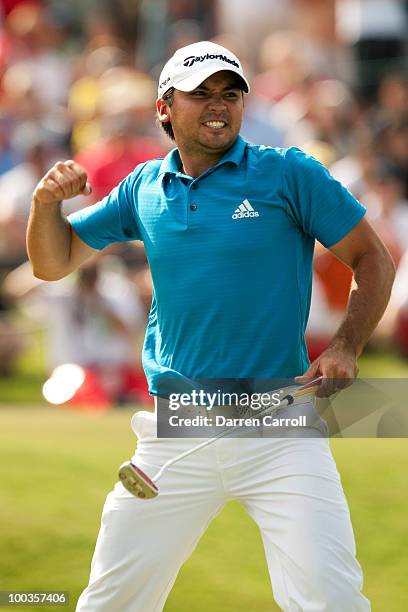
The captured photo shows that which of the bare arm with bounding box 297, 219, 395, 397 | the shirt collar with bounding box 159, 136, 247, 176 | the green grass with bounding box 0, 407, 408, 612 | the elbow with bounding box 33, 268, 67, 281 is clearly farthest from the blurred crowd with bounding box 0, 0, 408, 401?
the bare arm with bounding box 297, 219, 395, 397

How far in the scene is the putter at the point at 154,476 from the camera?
442 centimetres

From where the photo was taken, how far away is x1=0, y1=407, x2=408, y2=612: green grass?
254 inches

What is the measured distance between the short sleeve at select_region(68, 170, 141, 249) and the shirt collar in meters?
0.17

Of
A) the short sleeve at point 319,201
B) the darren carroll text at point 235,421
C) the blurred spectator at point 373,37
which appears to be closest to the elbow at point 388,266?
the short sleeve at point 319,201

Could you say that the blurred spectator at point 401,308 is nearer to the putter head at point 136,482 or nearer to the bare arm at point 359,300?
the bare arm at point 359,300

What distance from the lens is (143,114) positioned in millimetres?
12117

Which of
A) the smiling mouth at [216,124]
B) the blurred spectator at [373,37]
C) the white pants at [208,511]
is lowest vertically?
the white pants at [208,511]

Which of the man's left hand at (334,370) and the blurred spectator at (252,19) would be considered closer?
the man's left hand at (334,370)

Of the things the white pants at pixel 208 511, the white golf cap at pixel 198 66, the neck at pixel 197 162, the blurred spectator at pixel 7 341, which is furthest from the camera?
the blurred spectator at pixel 7 341

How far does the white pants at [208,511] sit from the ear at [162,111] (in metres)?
1.27

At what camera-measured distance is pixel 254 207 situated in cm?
453

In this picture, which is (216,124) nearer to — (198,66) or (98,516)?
(198,66)

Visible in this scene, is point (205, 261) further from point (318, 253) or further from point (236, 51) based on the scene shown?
point (236, 51)

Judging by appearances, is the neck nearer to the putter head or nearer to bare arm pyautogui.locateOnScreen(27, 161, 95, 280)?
bare arm pyautogui.locateOnScreen(27, 161, 95, 280)
